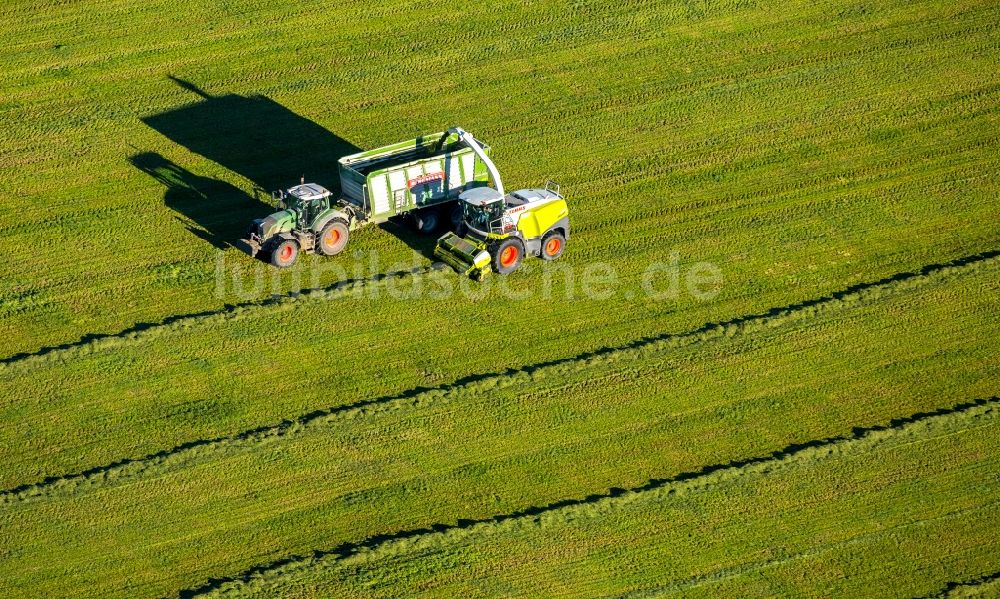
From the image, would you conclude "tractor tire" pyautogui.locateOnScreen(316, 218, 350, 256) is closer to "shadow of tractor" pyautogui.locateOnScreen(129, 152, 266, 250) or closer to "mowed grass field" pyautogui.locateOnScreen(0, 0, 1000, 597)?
"mowed grass field" pyautogui.locateOnScreen(0, 0, 1000, 597)

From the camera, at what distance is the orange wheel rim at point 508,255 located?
29875 millimetres

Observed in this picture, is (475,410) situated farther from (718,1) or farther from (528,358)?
(718,1)

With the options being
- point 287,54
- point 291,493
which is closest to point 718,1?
point 287,54

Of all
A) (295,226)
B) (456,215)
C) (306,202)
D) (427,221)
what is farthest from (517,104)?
(295,226)

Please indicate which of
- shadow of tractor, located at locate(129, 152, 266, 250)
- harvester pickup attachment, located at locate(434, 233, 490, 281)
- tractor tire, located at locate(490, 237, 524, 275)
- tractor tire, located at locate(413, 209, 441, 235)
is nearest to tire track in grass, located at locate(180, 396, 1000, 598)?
harvester pickup attachment, located at locate(434, 233, 490, 281)

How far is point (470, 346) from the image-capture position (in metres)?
28.5

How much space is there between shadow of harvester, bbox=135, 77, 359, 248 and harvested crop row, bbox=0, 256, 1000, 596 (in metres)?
8.75

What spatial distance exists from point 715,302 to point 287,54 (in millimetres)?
17142

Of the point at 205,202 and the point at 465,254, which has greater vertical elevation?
the point at 205,202

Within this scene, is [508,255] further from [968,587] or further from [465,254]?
[968,587]

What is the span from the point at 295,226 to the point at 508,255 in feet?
17.6

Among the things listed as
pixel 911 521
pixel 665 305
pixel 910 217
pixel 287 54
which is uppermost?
pixel 287 54

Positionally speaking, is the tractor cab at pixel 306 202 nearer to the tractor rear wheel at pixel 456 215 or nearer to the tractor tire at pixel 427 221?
the tractor tire at pixel 427 221

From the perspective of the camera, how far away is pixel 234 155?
3491cm
